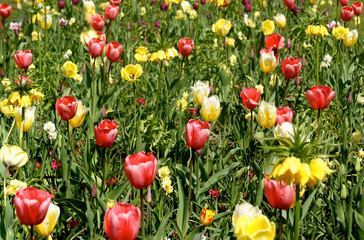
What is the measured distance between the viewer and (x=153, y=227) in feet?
6.51

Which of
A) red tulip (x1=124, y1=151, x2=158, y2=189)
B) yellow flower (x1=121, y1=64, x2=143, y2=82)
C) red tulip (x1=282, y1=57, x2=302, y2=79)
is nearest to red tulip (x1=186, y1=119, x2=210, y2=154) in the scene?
red tulip (x1=124, y1=151, x2=158, y2=189)

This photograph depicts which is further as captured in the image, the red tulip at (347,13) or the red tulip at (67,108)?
the red tulip at (347,13)

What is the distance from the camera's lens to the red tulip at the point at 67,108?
6.89 ft

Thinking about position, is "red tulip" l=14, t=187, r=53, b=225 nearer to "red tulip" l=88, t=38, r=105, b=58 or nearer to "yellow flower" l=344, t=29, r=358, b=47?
"red tulip" l=88, t=38, r=105, b=58

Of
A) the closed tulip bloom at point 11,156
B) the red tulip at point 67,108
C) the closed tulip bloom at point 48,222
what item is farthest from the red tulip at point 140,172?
the red tulip at point 67,108

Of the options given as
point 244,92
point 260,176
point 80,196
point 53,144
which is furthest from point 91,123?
point 260,176

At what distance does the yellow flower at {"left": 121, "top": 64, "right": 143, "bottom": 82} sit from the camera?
9.75 ft

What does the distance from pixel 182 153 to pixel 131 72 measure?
26.3 inches

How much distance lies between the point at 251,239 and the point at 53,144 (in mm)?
A: 1871

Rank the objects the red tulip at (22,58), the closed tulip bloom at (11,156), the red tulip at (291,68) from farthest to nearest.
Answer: the red tulip at (22,58) < the red tulip at (291,68) < the closed tulip bloom at (11,156)

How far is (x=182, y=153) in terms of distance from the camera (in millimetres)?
2684

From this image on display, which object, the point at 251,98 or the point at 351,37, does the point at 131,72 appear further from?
the point at 351,37

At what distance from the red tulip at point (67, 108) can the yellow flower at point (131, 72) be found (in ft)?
2.77

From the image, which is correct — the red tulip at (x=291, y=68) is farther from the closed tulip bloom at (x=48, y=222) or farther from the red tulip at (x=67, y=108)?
the closed tulip bloom at (x=48, y=222)
